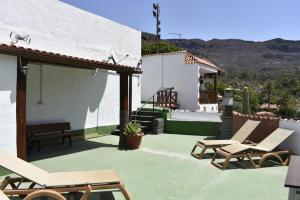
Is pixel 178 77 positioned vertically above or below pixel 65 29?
below

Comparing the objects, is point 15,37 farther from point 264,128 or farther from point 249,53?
point 249,53

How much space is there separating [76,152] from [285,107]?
5362 cm

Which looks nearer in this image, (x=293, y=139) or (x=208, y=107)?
(x=293, y=139)

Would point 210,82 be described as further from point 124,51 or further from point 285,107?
point 285,107

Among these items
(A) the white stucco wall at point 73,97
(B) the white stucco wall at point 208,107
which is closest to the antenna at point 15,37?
(A) the white stucco wall at point 73,97

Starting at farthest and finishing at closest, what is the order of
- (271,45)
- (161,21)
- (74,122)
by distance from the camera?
(271,45), (161,21), (74,122)

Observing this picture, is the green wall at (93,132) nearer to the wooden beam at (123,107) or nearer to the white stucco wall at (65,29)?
the wooden beam at (123,107)

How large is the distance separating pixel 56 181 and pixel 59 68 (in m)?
8.26

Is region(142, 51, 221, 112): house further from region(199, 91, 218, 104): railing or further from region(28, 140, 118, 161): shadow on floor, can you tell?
region(28, 140, 118, 161): shadow on floor

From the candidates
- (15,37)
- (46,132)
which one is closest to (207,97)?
(46,132)

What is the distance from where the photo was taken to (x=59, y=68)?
13.6 m

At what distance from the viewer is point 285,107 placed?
59.3 metres

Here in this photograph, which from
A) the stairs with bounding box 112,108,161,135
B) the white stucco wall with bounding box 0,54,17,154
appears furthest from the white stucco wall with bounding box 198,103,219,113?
the white stucco wall with bounding box 0,54,17,154

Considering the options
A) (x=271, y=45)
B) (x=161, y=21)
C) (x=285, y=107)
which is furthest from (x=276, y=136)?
(x=271, y=45)
